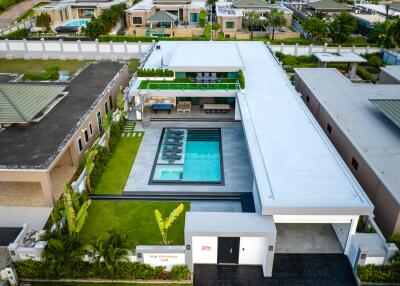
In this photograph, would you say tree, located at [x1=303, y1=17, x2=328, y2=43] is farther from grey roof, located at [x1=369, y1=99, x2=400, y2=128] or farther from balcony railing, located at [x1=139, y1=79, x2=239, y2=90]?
grey roof, located at [x1=369, y1=99, x2=400, y2=128]

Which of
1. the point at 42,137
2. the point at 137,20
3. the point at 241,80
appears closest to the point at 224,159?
the point at 241,80

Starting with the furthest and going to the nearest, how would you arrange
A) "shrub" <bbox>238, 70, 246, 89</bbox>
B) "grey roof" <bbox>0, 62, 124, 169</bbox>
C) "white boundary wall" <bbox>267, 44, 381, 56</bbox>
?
"white boundary wall" <bbox>267, 44, 381, 56</bbox> → "shrub" <bbox>238, 70, 246, 89</bbox> → "grey roof" <bbox>0, 62, 124, 169</bbox>

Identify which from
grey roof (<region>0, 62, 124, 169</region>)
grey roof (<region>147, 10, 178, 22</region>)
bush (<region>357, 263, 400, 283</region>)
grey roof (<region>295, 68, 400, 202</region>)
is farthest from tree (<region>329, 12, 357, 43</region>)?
bush (<region>357, 263, 400, 283</region>)

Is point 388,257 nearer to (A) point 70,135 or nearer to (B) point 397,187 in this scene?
(B) point 397,187

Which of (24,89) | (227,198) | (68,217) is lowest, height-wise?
(227,198)

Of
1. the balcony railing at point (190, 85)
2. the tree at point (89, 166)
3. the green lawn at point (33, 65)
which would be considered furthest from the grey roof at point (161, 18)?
the tree at point (89, 166)

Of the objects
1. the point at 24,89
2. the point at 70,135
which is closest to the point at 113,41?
the point at 24,89

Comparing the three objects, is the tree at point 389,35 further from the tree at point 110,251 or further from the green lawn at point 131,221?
the tree at point 110,251
